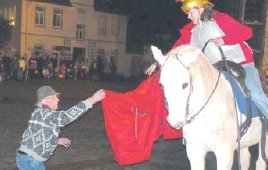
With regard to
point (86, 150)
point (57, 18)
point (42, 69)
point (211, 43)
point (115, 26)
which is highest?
point (57, 18)

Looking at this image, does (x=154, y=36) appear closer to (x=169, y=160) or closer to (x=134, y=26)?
(x=134, y=26)

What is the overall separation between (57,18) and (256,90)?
154 ft

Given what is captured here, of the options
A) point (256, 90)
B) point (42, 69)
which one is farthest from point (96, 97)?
point (42, 69)

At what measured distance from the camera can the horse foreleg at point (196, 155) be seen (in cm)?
503

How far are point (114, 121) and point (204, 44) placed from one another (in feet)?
5.34

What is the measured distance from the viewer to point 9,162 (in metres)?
8.53

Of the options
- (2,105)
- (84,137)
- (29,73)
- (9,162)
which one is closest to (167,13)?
(29,73)

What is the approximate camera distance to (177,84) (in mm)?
4258

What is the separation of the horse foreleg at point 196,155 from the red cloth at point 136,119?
34.6 inches

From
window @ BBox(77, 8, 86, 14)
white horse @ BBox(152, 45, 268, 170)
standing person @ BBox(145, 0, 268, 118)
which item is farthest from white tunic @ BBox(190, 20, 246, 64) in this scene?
window @ BBox(77, 8, 86, 14)

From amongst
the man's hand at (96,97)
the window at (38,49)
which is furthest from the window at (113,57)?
the man's hand at (96,97)

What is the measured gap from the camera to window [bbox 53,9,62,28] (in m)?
50.2

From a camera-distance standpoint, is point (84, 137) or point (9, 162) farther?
point (84, 137)

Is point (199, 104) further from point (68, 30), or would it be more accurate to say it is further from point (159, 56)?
point (68, 30)
